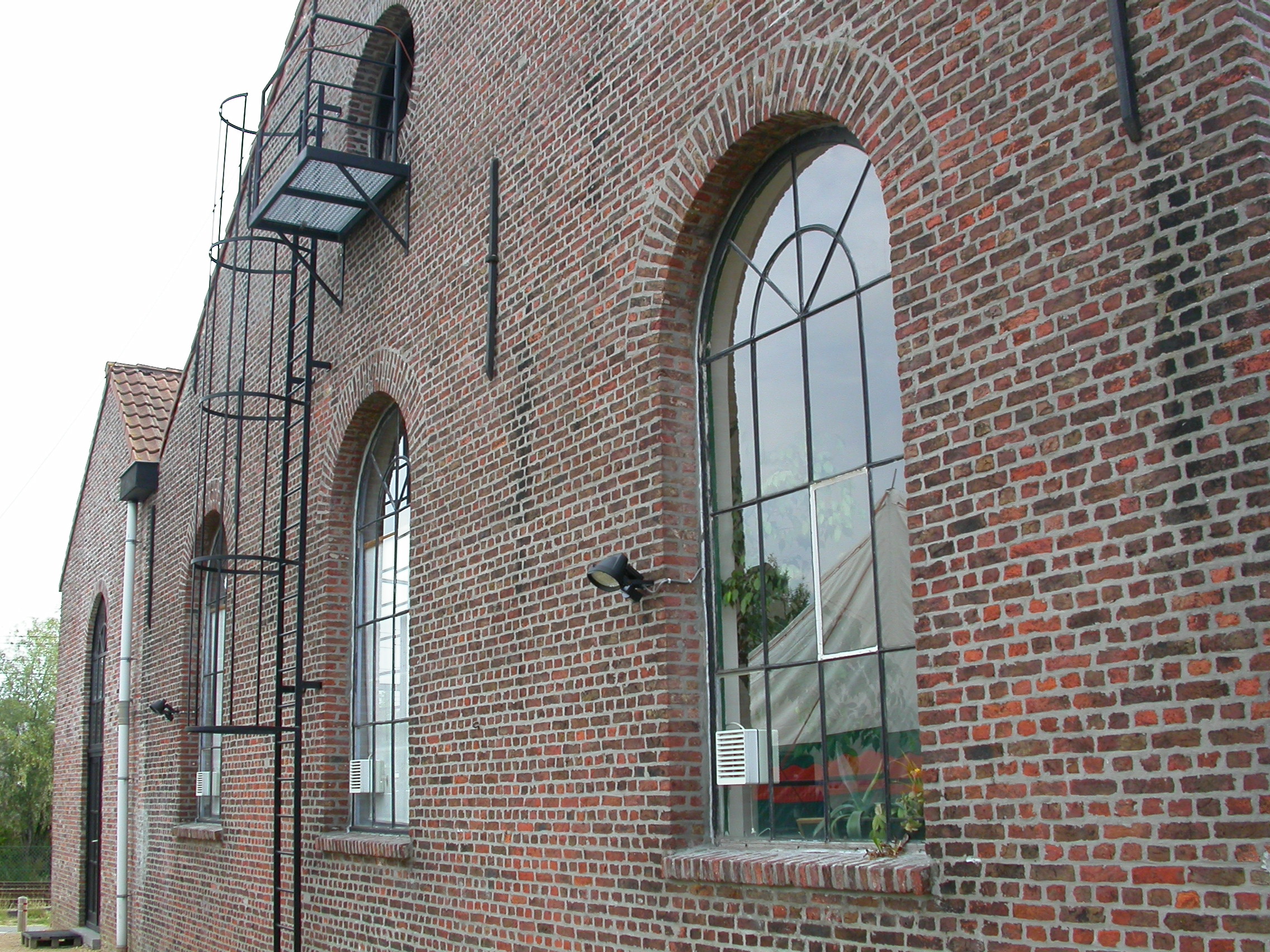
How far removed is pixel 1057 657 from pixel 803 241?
8.41 ft

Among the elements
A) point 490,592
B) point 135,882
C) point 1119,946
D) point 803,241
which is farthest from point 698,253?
point 135,882

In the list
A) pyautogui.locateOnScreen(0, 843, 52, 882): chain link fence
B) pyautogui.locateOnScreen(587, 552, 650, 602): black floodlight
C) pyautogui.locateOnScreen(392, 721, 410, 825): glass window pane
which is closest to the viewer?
pyautogui.locateOnScreen(587, 552, 650, 602): black floodlight

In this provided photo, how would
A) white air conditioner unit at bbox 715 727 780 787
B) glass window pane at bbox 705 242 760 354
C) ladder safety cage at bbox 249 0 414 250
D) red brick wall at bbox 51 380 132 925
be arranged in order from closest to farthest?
white air conditioner unit at bbox 715 727 780 787 < glass window pane at bbox 705 242 760 354 < ladder safety cage at bbox 249 0 414 250 < red brick wall at bbox 51 380 132 925

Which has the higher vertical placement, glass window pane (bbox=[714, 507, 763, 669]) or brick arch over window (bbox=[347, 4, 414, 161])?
brick arch over window (bbox=[347, 4, 414, 161])

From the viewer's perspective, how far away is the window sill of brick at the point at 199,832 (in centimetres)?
1168

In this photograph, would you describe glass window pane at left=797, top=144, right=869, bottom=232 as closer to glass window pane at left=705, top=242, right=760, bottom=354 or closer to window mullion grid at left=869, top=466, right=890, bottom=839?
glass window pane at left=705, top=242, right=760, bottom=354

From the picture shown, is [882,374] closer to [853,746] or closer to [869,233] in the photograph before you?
[869,233]

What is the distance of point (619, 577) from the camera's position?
20.0 feet

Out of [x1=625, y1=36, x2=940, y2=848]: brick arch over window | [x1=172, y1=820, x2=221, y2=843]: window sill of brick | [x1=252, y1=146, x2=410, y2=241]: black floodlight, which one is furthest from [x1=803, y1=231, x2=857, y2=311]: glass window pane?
[x1=172, y1=820, x2=221, y2=843]: window sill of brick

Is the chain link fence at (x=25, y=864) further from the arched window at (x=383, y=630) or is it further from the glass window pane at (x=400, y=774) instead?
the glass window pane at (x=400, y=774)

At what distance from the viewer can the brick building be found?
3.91 metres

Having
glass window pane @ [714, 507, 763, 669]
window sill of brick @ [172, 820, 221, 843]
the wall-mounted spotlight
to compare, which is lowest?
Answer: window sill of brick @ [172, 820, 221, 843]

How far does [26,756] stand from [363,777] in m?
31.6

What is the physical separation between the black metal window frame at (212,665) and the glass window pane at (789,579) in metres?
8.19
